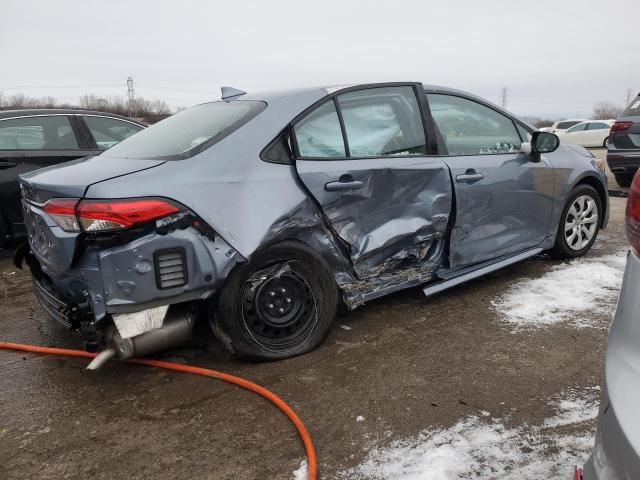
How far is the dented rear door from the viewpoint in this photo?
3053mm

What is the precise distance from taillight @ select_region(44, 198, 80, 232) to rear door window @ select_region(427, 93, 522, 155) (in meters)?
2.40

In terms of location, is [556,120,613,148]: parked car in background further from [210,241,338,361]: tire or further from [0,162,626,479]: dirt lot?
[210,241,338,361]: tire

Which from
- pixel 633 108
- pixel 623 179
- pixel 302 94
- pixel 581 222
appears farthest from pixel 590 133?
pixel 302 94

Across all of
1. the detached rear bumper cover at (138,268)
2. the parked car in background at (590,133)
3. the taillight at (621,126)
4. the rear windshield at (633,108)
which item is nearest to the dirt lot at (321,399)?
the detached rear bumper cover at (138,268)

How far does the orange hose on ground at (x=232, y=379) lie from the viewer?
2146 millimetres

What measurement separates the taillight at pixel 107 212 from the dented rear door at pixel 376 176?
0.86 m

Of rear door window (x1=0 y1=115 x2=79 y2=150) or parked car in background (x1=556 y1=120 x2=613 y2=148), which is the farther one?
parked car in background (x1=556 y1=120 x2=613 y2=148)

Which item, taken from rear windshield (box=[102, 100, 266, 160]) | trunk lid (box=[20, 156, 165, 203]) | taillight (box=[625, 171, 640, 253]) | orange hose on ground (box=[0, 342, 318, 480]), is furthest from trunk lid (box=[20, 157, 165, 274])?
taillight (box=[625, 171, 640, 253])

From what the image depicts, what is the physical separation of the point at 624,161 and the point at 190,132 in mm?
7417

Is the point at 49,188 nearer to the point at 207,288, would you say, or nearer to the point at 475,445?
the point at 207,288

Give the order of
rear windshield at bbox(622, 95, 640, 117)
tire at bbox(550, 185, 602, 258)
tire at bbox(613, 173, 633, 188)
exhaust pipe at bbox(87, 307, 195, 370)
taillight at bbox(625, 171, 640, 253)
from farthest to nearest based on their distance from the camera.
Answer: tire at bbox(613, 173, 633, 188) → rear windshield at bbox(622, 95, 640, 117) → tire at bbox(550, 185, 602, 258) → exhaust pipe at bbox(87, 307, 195, 370) → taillight at bbox(625, 171, 640, 253)

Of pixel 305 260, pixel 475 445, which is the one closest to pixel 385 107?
pixel 305 260

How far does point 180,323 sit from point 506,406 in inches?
65.3

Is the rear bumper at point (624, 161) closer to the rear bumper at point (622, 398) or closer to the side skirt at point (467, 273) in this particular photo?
the side skirt at point (467, 273)
